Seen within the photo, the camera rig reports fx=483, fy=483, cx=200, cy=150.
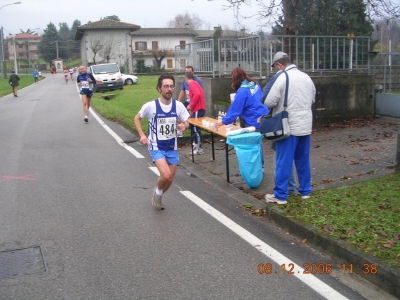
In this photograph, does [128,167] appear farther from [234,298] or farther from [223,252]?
[234,298]

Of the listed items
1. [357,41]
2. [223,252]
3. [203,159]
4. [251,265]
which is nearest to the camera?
[251,265]

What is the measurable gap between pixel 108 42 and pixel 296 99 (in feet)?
222

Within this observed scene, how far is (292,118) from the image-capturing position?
6.34m

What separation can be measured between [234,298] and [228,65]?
1084cm

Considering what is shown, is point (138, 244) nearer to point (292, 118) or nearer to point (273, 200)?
point (273, 200)

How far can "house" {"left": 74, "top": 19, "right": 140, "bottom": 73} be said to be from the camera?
69.7 meters

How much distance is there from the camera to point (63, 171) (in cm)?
927

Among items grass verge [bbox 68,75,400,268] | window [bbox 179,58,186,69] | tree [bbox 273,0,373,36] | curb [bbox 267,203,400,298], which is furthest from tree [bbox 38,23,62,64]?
curb [bbox 267,203,400,298]

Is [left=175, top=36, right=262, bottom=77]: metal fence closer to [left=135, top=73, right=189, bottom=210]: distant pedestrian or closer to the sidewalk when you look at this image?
the sidewalk

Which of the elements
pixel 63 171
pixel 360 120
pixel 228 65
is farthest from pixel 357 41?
pixel 63 171

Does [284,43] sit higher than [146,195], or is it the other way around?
[284,43]

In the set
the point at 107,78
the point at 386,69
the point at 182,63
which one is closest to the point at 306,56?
the point at 386,69

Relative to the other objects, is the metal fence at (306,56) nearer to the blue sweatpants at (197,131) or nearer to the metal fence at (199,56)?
the metal fence at (199,56)

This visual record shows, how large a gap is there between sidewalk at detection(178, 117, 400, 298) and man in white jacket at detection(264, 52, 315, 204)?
17.6 inches
